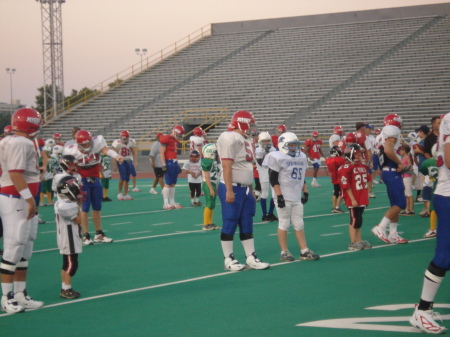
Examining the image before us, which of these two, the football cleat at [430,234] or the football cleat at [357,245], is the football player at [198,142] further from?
the football cleat at [357,245]

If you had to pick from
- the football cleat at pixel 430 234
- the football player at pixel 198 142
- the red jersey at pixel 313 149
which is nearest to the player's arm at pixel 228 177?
the football cleat at pixel 430 234

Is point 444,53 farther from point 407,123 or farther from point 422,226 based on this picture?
point 422,226

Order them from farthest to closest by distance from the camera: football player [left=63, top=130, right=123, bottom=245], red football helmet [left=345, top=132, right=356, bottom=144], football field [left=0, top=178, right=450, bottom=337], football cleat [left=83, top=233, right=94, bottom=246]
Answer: red football helmet [left=345, top=132, right=356, bottom=144], football cleat [left=83, top=233, right=94, bottom=246], football player [left=63, top=130, right=123, bottom=245], football field [left=0, top=178, right=450, bottom=337]

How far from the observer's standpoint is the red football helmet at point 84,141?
35.3ft

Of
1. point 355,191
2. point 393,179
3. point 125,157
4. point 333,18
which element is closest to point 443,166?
point 355,191

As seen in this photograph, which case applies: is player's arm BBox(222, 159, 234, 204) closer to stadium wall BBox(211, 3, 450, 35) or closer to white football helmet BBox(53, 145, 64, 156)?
white football helmet BBox(53, 145, 64, 156)

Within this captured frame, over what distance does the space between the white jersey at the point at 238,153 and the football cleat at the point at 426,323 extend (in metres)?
3.51

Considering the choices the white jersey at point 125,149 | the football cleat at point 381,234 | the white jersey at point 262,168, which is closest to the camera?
the football cleat at point 381,234

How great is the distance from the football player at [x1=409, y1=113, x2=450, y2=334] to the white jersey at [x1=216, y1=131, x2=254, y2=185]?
3.33 m

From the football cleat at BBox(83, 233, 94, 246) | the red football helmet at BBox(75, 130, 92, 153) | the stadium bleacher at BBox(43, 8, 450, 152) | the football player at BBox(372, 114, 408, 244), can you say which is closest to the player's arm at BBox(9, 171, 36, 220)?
the red football helmet at BBox(75, 130, 92, 153)

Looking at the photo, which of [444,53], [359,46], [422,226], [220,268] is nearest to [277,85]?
[359,46]

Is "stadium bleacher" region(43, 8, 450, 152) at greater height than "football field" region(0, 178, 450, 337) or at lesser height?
greater

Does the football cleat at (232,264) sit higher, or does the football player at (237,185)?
the football player at (237,185)

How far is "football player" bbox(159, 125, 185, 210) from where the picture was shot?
682 inches
